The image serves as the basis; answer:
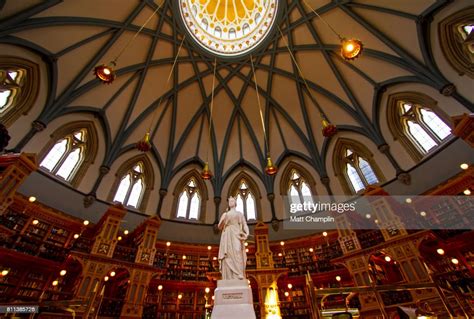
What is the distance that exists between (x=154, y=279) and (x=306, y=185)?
1197cm

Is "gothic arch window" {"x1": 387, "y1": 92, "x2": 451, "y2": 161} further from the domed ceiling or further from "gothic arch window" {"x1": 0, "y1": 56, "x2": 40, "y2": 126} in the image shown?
"gothic arch window" {"x1": 0, "y1": 56, "x2": 40, "y2": 126}

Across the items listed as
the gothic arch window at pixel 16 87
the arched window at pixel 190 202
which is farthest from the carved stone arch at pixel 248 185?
the gothic arch window at pixel 16 87

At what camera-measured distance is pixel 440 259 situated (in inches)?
440

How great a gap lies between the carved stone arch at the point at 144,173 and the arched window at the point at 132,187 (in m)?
0.21

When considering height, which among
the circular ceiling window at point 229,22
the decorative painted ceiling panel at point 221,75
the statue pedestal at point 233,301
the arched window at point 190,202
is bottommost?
the statue pedestal at point 233,301

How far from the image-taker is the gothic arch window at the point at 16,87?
1211 cm

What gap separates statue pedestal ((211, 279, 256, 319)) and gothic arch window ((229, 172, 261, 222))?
1278 centimetres

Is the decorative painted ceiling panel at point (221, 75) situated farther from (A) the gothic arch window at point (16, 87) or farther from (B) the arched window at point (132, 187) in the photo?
(B) the arched window at point (132, 187)

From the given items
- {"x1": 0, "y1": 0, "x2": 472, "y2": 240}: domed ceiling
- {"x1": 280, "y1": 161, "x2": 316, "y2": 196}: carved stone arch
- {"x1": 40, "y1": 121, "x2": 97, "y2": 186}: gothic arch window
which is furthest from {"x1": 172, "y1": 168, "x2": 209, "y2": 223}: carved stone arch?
{"x1": 40, "y1": 121, "x2": 97, "y2": 186}: gothic arch window

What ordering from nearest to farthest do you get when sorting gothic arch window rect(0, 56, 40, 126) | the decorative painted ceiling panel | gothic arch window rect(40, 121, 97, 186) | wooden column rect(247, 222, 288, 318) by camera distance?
gothic arch window rect(0, 56, 40, 126) → wooden column rect(247, 222, 288, 318) → the decorative painted ceiling panel → gothic arch window rect(40, 121, 97, 186)

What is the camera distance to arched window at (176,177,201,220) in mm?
18047

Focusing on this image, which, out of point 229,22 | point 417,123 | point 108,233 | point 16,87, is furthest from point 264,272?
point 229,22

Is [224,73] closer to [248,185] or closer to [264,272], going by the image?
[248,185]

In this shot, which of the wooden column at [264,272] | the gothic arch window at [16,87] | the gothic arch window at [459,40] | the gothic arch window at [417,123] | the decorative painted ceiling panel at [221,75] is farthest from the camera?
the gothic arch window at [417,123]
